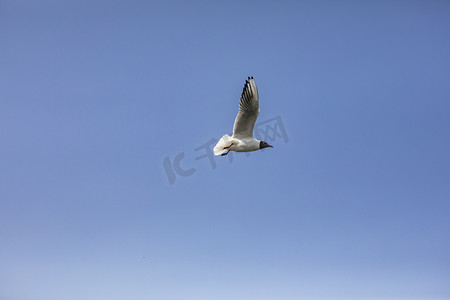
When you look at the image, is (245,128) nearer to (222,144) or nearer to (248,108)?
(248,108)

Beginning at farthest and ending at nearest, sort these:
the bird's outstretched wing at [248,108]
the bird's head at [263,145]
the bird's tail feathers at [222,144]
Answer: the bird's head at [263,145] < the bird's tail feathers at [222,144] < the bird's outstretched wing at [248,108]

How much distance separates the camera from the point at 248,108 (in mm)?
9672

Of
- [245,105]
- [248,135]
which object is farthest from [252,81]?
[248,135]

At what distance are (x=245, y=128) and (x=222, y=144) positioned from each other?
69 centimetres

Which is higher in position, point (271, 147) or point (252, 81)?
point (252, 81)

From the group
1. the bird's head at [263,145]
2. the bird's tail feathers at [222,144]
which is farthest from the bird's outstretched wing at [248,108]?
the bird's head at [263,145]

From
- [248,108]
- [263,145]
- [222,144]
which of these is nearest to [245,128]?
[248,108]

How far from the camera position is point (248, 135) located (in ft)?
33.3

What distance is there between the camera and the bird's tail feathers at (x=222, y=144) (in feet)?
33.2

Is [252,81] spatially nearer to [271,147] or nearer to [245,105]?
[245,105]

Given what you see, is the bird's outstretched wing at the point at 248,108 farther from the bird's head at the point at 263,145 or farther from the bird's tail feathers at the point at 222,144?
the bird's head at the point at 263,145

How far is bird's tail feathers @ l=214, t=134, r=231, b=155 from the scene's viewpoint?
1012cm

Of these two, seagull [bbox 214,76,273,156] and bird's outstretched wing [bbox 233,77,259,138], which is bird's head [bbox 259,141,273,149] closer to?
seagull [bbox 214,76,273,156]

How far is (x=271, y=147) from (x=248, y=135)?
91 centimetres
